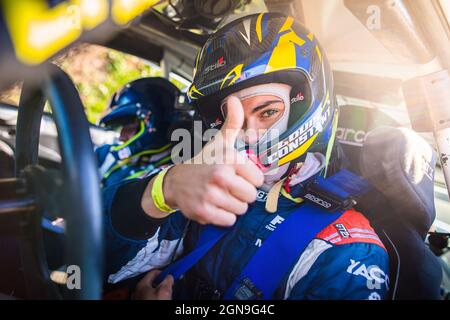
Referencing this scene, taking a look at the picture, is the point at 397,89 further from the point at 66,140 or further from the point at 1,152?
the point at 1,152

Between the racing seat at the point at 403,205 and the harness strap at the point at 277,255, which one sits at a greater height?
the racing seat at the point at 403,205

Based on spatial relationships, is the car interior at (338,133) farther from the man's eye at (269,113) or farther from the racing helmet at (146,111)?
the man's eye at (269,113)

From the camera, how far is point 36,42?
0.57m

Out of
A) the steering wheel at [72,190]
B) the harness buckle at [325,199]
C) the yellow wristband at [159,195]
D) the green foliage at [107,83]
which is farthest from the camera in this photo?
the green foliage at [107,83]

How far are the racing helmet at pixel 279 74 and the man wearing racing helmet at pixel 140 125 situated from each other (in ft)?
3.32

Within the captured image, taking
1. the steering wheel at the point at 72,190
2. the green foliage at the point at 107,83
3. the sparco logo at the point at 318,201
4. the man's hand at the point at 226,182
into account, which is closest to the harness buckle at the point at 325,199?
the sparco logo at the point at 318,201

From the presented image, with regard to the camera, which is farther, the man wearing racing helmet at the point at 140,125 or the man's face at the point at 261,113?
the man wearing racing helmet at the point at 140,125

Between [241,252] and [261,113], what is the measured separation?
0.45 metres

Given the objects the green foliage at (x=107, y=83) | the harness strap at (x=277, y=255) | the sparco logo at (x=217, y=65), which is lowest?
the green foliage at (x=107, y=83)

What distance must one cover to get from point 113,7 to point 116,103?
66.9 inches

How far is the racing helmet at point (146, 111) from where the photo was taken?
2178 mm

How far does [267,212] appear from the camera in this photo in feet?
3.82

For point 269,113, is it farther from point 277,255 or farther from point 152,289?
point 152,289

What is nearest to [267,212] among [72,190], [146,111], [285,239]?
[285,239]
